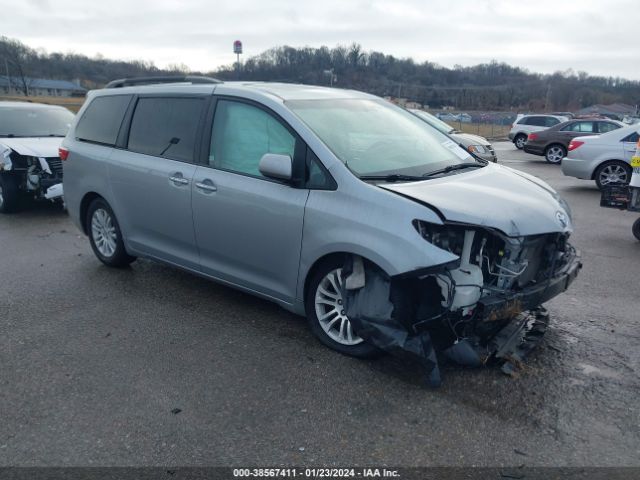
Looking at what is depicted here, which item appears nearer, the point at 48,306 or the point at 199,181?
the point at 199,181

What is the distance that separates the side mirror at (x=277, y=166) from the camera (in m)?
3.85

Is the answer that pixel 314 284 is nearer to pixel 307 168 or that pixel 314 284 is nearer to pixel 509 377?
pixel 307 168

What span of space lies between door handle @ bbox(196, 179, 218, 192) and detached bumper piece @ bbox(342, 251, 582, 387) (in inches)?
53.3

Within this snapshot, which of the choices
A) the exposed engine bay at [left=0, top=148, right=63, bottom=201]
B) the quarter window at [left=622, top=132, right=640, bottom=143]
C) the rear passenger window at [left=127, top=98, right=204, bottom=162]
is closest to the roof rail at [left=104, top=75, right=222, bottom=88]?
the rear passenger window at [left=127, top=98, right=204, bottom=162]

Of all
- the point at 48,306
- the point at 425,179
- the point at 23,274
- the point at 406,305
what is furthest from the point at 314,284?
the point at 23,274

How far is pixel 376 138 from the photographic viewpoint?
14.5 ft

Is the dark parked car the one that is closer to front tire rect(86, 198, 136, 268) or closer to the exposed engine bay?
the exposed engine bay

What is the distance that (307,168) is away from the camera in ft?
12.9

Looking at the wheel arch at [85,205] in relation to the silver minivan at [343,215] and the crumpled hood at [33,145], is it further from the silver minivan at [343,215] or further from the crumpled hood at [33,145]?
Result: the crumpled hood at [33,145]

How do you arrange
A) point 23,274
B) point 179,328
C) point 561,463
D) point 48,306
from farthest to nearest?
point 23,274
point 48,306
point 179,328
point 561,463

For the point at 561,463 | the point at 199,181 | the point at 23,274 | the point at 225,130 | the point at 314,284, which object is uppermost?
the point at 225,130

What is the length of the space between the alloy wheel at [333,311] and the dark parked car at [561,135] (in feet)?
54.4

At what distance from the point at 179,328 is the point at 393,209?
2.08 metres

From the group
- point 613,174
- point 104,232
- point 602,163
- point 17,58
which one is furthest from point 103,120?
point 17,58
